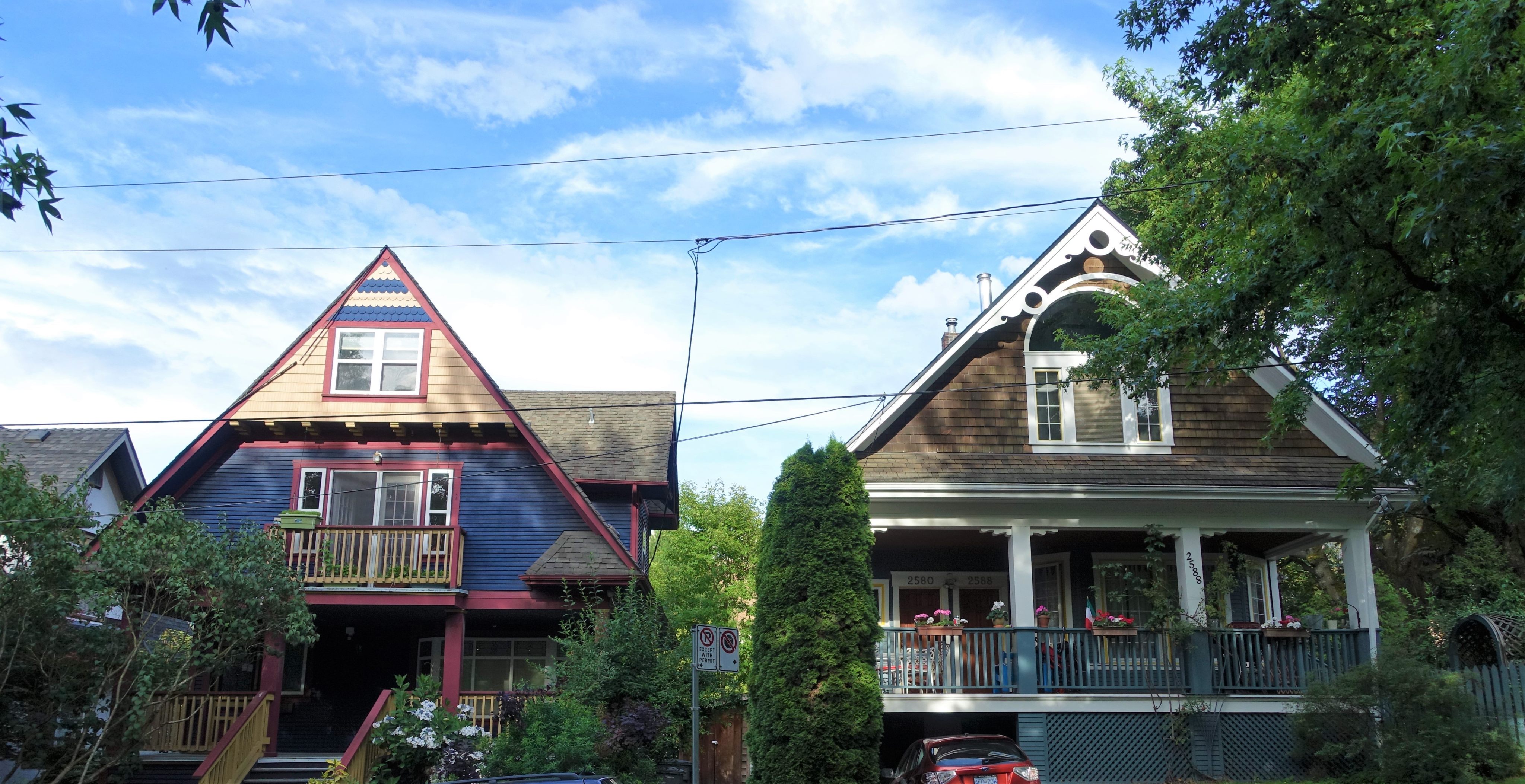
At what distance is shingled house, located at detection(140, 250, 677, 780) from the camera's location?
2019 cm

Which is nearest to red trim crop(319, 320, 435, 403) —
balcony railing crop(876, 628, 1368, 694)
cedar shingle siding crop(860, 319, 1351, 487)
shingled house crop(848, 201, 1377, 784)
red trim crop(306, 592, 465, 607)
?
red trim crop(306, 592, 465, 607)

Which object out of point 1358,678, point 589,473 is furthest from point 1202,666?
point 589,473

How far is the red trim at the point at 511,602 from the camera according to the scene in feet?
64.5

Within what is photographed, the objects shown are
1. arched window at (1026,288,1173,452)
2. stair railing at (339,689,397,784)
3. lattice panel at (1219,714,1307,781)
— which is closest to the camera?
lattice panel at (1219,714,1307,781)

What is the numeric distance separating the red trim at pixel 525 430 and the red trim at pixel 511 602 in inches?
57.5

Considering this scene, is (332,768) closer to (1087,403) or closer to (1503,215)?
(1087,403)

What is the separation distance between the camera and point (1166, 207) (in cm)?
2181

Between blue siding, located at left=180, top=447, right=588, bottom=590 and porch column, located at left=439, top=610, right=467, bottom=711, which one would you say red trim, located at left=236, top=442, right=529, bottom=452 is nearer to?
blue siding, located at left=180, top=447, right=588, bottom=590

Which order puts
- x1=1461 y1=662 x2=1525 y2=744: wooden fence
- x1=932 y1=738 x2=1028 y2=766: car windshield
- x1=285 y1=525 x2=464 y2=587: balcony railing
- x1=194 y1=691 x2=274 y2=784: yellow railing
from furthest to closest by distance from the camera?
x1=285 y1=525 x2=464 y2=587: balcony railing < x1=194 y1=691 x2=274 y2=784: yellow railing < x1=1461 y1=662 x2=1525 y2=744: wooden fence < x1=932 y1=738 x2=1028 y2=766: car windshield

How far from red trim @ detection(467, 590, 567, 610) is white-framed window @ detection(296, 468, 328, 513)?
3459 mm

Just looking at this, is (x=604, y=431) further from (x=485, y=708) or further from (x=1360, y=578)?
(x=1360, y=578)

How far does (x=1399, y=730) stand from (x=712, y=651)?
883 cm

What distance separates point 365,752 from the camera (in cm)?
1697

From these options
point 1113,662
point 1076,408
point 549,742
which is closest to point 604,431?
point 549,742
